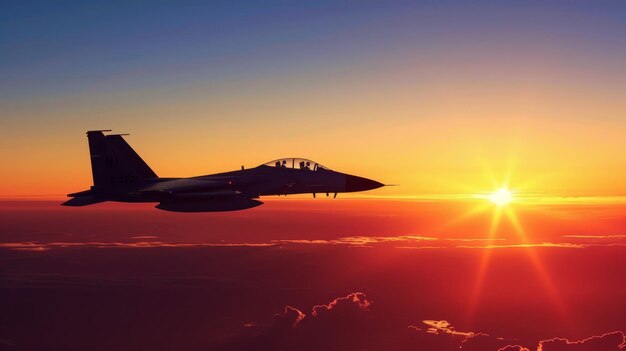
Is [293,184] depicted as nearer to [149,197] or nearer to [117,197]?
[149,197]

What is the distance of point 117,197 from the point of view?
1558 inches

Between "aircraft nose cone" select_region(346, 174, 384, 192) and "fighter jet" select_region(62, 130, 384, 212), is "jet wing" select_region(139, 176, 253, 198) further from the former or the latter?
"aircraft nose cone" select_region(346, 174, 384, 192)

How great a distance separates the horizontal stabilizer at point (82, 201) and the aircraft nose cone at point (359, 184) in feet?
62.6

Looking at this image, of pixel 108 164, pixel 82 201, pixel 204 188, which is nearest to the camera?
pixel 204 188

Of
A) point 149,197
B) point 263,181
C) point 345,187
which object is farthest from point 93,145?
point 345,187

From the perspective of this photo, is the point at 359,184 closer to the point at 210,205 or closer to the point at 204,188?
the point at 210,205

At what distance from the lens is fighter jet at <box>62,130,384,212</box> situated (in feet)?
123

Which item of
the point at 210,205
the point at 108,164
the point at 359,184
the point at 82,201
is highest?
the point at 108,164

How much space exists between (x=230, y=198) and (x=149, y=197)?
6342mm

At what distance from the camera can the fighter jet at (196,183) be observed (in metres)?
37.5

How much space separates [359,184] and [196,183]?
12.6 m

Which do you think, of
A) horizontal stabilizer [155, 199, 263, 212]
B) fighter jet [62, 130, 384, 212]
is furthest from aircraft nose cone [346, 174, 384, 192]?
horizontal stabilizer [155, 199, 263, 212]

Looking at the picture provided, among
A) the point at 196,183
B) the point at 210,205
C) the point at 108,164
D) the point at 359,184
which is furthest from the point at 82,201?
the point at 359,184

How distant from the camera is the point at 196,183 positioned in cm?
3806
